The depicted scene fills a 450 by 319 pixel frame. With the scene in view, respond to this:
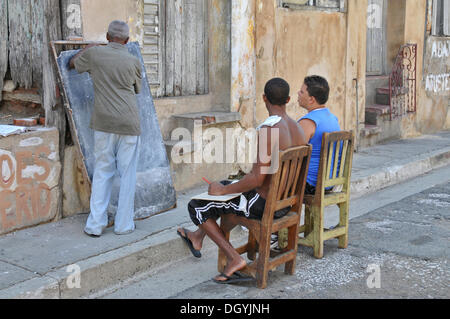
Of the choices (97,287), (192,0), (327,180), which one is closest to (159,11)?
(192,0)

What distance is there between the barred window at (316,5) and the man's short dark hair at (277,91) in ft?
12.8

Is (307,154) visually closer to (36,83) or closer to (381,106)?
(36,83)

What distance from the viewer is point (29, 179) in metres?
4.98

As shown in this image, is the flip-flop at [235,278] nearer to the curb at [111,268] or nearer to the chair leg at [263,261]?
the chair leg at [263,261]

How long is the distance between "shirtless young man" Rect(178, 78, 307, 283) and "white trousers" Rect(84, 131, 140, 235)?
2.83 ft

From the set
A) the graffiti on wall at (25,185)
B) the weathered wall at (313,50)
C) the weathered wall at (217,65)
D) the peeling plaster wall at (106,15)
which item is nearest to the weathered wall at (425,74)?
the weathered wall at (313,50)

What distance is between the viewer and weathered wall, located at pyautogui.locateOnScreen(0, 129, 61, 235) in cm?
481

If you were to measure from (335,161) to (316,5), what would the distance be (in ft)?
14.2

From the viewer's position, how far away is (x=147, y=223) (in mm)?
5320

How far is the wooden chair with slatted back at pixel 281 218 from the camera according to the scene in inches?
157

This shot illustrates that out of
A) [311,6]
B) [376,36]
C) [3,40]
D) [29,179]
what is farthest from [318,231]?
[376,36]

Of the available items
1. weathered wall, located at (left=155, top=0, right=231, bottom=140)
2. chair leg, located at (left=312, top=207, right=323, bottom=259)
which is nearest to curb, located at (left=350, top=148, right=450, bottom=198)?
weathered wall, located at (left=155, top=0, right=231, bottom=140)

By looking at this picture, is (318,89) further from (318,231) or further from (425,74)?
(425,74)

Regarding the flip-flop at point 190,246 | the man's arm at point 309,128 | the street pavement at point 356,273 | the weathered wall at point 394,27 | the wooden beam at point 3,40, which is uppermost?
the weathered wall at point 394,27
